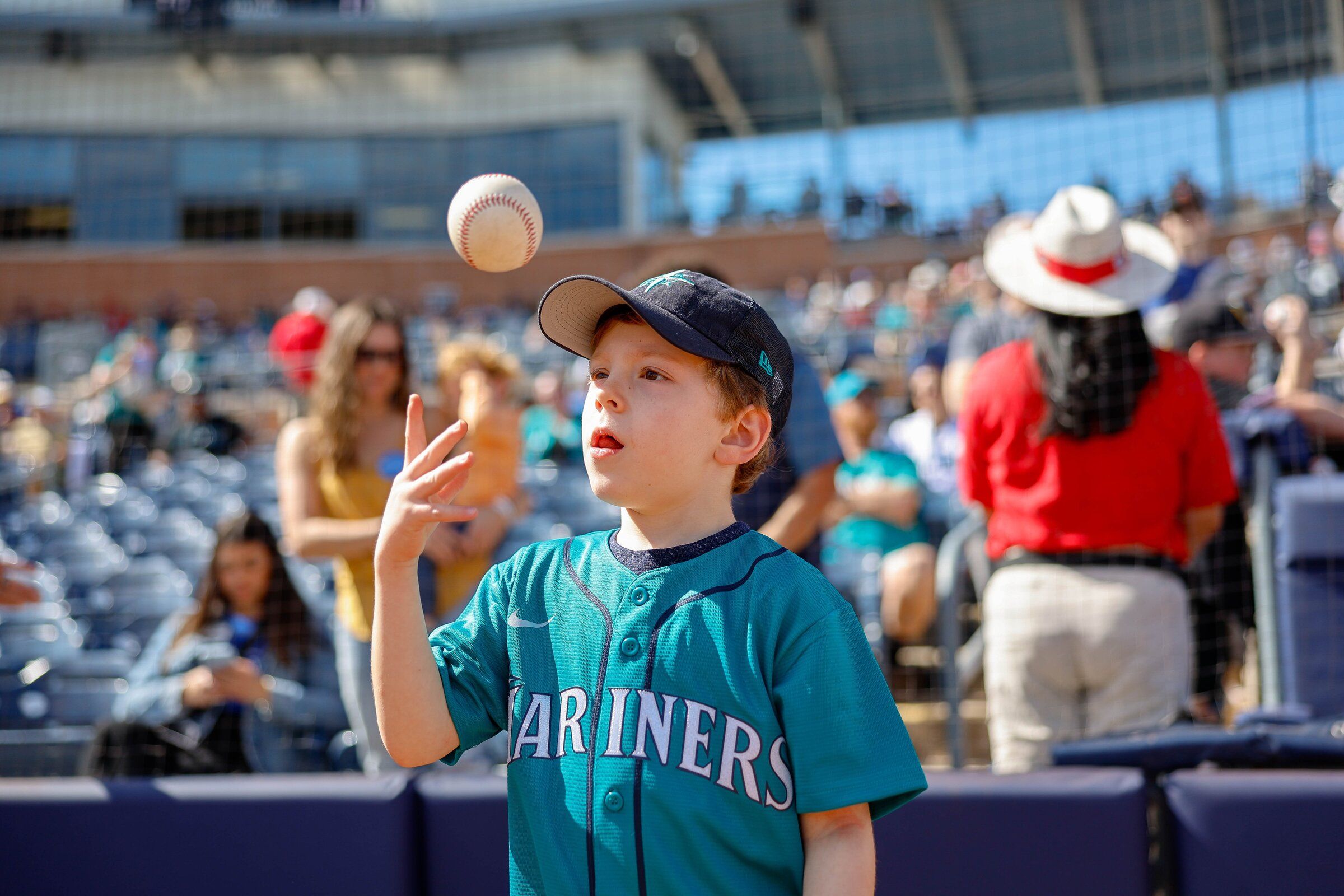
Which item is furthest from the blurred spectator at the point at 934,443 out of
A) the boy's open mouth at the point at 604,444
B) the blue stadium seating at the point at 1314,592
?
the boy's open mouth at the point at 604,444

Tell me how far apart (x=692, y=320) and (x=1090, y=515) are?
6.06 ft

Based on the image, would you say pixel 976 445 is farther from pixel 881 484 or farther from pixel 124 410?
pixel 124 410

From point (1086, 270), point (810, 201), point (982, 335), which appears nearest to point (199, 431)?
point (982, 335)

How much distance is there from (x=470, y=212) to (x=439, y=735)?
802 mm

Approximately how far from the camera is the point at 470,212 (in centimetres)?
181

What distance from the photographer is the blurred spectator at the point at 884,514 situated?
4.35 meters

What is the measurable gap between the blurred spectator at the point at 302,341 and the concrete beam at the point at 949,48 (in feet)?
36.3

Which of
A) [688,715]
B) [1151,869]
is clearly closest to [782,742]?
[688,715]

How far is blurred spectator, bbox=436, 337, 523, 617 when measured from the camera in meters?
3.69

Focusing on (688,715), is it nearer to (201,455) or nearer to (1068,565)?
(1068,565)

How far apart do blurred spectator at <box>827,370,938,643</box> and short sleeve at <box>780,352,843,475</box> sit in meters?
0.80

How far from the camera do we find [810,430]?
312cm

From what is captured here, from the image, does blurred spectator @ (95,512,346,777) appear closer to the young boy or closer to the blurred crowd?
the blurred crowd

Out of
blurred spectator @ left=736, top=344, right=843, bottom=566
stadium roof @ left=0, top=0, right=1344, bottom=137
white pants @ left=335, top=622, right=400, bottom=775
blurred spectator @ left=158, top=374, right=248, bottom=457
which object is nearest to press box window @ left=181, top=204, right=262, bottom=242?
stadium roof @ left=0, top=0, right=1344, bottom=137
